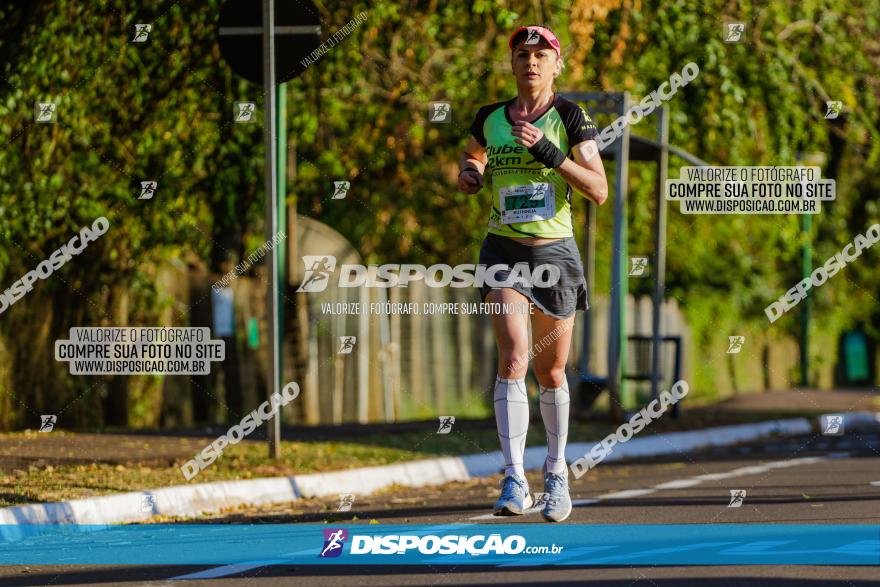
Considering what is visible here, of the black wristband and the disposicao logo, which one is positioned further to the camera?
the black wristband

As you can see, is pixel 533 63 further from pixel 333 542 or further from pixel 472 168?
pixel 333 542

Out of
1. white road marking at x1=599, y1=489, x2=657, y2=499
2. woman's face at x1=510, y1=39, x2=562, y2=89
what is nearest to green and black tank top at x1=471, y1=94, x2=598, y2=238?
woman's face at x1=510, y1=39, x2=562, y2=89

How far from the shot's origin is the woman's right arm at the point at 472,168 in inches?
301

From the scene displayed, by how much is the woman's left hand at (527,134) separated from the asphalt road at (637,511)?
6.21 feet

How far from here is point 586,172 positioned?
7523 millimetres

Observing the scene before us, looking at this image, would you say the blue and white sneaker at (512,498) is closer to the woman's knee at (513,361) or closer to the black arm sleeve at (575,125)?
the woman's knee at (513,361)

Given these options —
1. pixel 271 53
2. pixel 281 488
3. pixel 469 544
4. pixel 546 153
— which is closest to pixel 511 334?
pixel 546 153

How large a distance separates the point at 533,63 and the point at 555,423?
172 cm

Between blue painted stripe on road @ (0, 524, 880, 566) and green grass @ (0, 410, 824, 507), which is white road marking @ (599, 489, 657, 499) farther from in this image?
green grass @ (0, 410, 824, 507)

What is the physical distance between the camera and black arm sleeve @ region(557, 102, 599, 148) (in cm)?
764

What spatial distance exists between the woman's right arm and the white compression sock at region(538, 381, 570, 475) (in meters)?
1.07

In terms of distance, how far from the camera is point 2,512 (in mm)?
8453

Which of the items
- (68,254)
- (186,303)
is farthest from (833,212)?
(68,254)

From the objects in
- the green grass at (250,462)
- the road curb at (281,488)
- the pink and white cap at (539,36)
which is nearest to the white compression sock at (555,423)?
the pink and white cap at (539,36)
